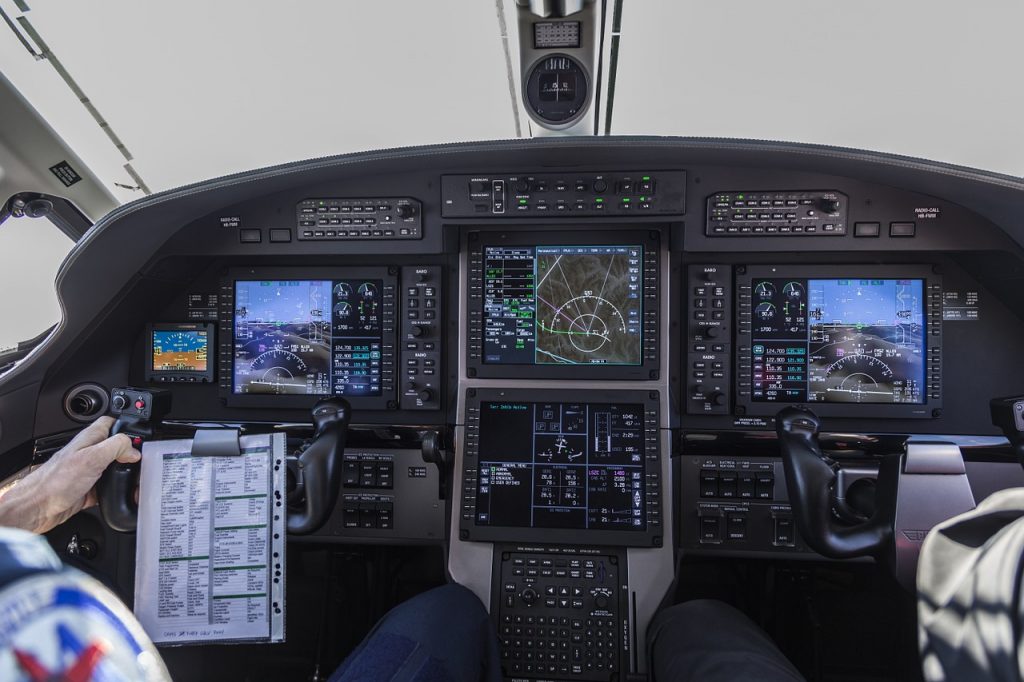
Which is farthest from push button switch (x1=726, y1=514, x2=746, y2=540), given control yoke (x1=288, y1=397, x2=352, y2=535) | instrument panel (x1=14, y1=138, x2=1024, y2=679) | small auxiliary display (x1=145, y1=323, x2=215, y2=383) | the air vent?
the air vent

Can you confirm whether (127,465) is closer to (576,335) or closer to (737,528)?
(576,335)

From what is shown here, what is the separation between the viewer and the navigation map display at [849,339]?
2.02 m

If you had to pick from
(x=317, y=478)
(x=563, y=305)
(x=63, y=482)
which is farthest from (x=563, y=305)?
(x=63, y=482)

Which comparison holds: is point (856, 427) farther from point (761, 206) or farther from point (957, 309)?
point (761, 206)

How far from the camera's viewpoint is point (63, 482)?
1.46m

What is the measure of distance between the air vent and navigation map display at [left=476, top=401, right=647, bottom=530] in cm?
132

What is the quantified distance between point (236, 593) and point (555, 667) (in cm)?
96

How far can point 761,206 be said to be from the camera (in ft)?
6.34

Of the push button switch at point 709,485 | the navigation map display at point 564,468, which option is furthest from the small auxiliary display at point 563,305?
the push button switch at point 709,485

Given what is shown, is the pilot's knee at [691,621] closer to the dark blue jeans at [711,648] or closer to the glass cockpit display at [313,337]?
the dark blue jeans at [711,648]

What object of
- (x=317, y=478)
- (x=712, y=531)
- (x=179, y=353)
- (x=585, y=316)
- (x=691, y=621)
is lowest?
(x=691, y=621)

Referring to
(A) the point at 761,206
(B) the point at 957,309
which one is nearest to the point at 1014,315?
(B) the point at 957,309

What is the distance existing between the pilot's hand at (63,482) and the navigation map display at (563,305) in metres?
1.10

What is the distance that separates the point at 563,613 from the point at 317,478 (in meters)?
0.91
